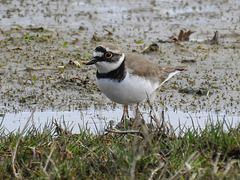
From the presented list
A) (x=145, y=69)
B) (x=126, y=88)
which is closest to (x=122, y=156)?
(x=126, y=88)

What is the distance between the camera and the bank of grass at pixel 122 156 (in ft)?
14.6

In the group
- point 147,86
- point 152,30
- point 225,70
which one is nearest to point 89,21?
point 152,30

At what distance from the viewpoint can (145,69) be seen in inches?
268

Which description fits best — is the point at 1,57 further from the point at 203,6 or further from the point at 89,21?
the point at 203,6

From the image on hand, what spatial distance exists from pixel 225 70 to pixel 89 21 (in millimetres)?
4131

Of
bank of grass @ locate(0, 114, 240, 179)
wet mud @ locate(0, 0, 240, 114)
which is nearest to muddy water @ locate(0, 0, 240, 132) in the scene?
wet mud @ locate(0, 0, 240, 114)

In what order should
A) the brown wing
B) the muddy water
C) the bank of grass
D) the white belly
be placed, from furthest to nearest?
the muddy water < the brown wing < the white belly < the bank of grass

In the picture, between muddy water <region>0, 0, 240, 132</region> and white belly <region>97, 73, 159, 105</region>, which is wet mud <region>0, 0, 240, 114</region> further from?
white belly <region>97, 73, 159, 105</region>

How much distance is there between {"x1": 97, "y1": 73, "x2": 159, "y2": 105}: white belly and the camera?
6.33m

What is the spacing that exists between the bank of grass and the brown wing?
124 centimetres

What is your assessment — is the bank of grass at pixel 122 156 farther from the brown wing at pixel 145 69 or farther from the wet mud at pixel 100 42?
the wet mud at pixel 100 42

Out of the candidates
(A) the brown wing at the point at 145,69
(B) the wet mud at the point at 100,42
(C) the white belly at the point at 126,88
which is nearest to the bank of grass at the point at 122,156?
(C) the white belly at the point at 126,88

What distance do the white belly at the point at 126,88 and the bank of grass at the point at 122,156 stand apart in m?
0.95

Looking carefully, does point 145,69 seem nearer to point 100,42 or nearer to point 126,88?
point 126,88
